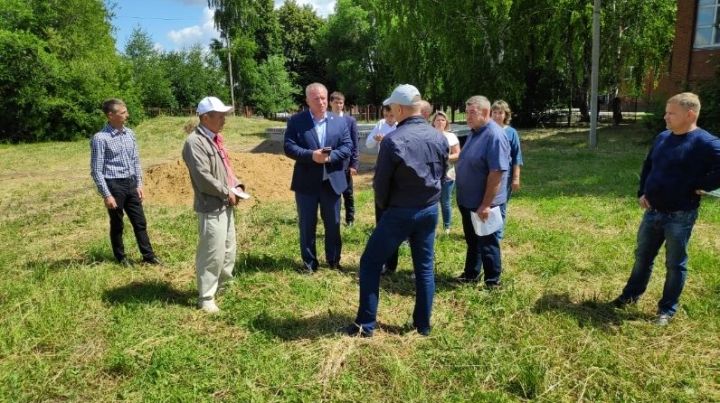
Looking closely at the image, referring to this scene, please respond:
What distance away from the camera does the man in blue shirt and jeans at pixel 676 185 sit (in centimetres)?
362

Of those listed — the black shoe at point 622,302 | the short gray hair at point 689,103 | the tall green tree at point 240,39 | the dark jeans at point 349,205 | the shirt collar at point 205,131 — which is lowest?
the black shoe at point 622,302

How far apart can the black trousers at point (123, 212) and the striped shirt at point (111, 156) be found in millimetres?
99

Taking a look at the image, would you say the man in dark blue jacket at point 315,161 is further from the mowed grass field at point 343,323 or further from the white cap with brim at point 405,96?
the white cap with brim at point 405,96

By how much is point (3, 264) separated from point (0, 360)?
2.65m

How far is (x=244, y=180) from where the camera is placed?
10688mm

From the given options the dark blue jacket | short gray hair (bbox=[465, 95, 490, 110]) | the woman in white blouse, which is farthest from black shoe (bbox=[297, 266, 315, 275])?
short gray hair (bbox=[465, 95, 490, 110])

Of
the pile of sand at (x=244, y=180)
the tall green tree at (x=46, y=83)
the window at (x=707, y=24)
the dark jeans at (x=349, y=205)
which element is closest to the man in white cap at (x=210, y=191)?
the dark jeans at (x=349, y=205)

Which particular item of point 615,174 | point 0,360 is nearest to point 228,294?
point 0,360

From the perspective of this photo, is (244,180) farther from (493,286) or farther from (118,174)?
(493,286)

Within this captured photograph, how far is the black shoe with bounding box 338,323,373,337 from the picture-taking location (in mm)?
3832

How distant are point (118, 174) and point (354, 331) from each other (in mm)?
3177

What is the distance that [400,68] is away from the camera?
27.2 meters

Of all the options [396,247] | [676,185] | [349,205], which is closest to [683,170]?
[676,185]

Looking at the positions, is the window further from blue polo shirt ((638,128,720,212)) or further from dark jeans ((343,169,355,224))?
blue polo shirt ((638,128,720,212))
